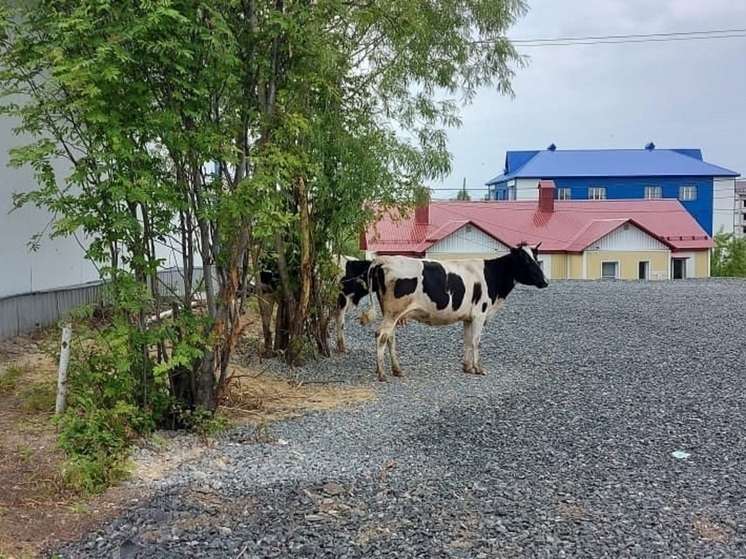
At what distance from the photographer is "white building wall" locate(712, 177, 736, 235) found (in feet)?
161

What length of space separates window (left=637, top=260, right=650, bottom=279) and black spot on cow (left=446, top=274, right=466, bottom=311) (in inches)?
936

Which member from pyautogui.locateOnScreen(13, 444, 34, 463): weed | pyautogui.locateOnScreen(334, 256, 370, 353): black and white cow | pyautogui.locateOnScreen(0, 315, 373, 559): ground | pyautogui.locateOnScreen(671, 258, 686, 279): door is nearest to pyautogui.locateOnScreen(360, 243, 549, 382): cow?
pyautogui.locateOnScreen(0, 315, 373, 559): ground

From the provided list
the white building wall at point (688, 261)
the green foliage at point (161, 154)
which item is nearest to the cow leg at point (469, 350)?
the green foliage at point (161, 154)

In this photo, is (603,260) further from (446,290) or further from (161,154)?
(161,154)

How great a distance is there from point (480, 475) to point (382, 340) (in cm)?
328

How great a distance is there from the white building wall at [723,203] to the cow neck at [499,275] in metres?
45.3

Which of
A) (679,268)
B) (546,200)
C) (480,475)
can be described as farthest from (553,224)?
(480,475)

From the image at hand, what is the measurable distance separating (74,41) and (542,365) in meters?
6.13

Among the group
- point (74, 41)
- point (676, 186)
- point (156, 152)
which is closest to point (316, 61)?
point (156, 152)

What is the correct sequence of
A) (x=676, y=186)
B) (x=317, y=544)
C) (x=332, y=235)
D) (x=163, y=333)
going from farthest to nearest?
(x=676, y=186) < (x=332, y=235) < (x=163, y=333) < (x=317, y=544)

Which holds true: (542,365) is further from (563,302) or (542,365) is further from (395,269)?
(563,302)

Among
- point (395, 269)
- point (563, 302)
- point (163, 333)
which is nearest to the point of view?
point (163, 333)

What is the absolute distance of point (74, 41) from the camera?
4457 millimetres

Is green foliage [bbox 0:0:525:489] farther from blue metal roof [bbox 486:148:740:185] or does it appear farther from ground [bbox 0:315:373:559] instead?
blue metal roof [bbox 486:148:740:185]
